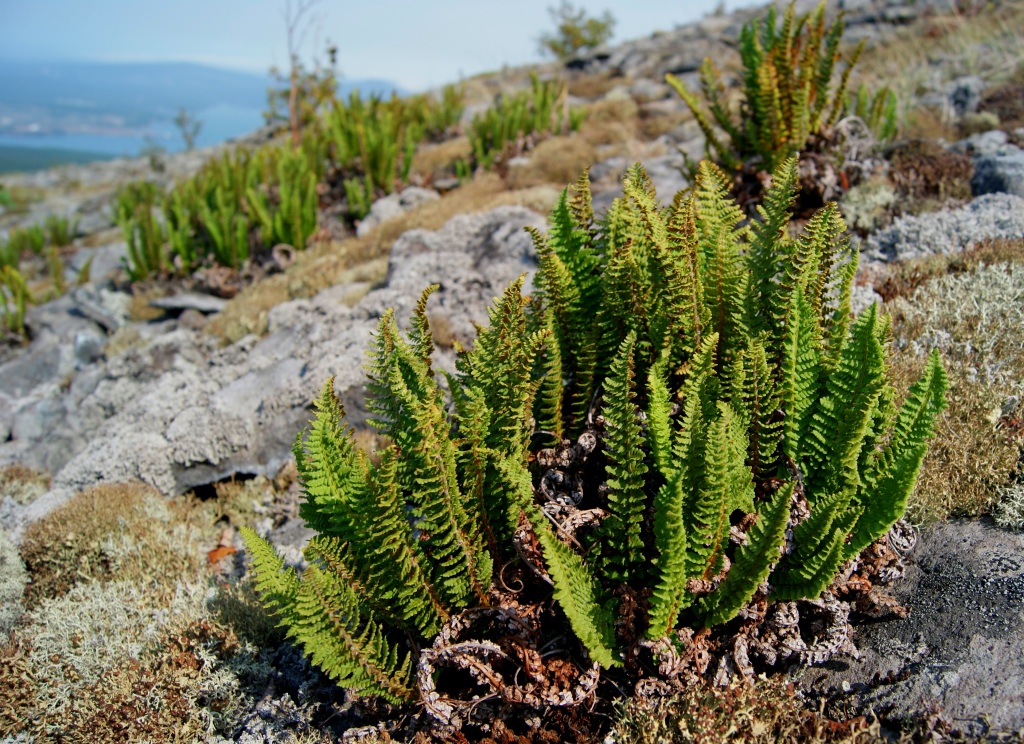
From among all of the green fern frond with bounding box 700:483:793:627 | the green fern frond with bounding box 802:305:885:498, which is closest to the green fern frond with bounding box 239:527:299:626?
the green fern frond with bounding box 700:483:793:627

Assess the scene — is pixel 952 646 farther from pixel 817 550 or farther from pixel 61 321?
pixel 61 321

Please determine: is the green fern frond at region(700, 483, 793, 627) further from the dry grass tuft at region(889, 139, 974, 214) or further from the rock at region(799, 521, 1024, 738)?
the dry grass tuft at region(889, 139, 974, 214)

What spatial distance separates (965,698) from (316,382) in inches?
153

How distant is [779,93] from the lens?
480cm

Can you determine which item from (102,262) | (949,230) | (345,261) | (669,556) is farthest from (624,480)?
(102,262)

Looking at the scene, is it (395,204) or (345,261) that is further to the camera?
(395,204)

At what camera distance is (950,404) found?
2939 mm

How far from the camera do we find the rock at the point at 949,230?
428 centimetres

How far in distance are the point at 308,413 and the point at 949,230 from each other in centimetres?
435

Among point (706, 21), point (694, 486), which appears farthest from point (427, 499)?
point (706, 21)

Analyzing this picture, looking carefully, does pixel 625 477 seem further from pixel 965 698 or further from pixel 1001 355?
pixel 1001 355

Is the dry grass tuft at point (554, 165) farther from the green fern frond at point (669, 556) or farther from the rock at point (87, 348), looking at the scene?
the green fern frond at point (669, 556)

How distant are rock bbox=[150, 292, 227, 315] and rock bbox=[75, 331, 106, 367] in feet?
2.39

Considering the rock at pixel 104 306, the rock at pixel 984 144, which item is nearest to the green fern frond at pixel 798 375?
the rock at pixel 984 144
